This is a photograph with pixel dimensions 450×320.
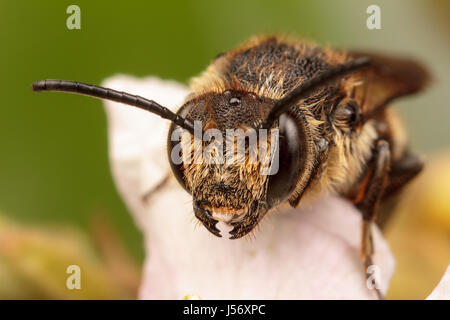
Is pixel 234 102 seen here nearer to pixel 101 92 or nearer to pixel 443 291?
pixel 101 92

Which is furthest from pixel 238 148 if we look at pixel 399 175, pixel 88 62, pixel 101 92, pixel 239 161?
pixel 88 62

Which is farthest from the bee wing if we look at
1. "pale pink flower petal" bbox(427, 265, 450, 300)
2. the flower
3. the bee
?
"pale pink flower petal" bbox(427, 265, 450, 300)

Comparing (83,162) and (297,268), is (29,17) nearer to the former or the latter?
(83,162)

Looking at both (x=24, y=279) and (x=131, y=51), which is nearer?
(x=24, y=279)

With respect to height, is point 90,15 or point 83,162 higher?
point 90,15

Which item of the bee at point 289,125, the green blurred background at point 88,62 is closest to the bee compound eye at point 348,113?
the bee at point 289,125

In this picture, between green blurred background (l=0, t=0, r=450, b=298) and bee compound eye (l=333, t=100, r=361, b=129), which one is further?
green blurred background (l=0, t=0, r=450, b=298)

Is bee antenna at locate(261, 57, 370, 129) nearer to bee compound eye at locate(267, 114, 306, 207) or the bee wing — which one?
bee compound eye at locate(267, 114, 306, 207)
